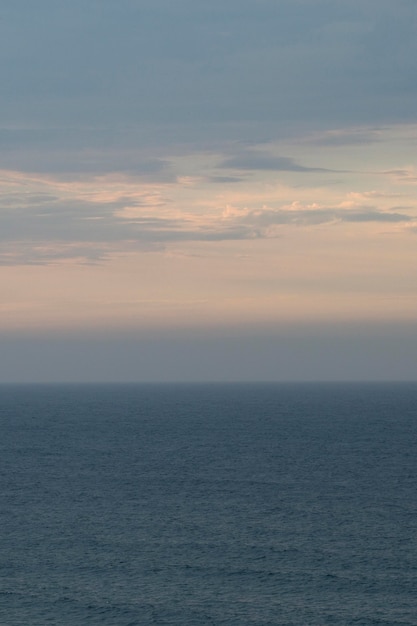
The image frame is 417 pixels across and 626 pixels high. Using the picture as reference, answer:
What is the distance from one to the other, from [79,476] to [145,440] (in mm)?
53734

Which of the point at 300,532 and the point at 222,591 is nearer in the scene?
the point at 222,591

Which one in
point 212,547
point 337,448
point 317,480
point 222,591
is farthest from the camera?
point 337,448

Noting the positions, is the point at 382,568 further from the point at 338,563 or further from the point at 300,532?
the point at 300,532

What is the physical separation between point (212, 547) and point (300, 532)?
9814mm

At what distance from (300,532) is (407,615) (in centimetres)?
2191

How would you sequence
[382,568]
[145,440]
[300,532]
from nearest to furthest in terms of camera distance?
[382,568]
[300,532]
[145,440]

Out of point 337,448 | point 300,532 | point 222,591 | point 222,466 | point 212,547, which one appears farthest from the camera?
point 337,448

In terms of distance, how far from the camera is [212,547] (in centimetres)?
7206

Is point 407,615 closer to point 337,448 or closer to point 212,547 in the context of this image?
point 212,547

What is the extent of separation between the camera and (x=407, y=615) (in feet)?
183

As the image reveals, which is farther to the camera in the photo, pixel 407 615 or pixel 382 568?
pixel 382 568

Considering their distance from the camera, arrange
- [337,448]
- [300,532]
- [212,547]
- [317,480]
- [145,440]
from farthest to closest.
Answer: [145,440], [337,448], [317,480], [300,532], [212,547]

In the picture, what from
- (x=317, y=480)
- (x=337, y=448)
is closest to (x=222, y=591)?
(x=317, y=480)

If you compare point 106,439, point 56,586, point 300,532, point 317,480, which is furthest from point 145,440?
point 56,586
